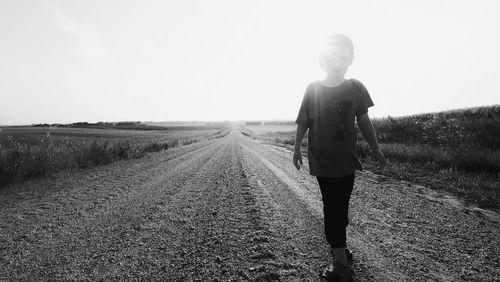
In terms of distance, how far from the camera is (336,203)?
2592 millimetres

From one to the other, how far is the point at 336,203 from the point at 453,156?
10104 millimetres

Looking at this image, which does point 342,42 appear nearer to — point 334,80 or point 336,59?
point 336,59

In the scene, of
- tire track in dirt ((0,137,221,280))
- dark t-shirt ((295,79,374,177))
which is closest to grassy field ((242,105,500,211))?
dark t-shirt ((295,79,374,177))

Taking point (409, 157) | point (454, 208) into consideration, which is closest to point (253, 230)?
point (454, 208)

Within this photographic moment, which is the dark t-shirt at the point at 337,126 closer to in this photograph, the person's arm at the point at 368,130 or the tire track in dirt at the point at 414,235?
the person's arm at the point at 368,130

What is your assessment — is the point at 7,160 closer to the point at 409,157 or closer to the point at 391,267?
the point at 391,267

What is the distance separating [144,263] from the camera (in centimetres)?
296

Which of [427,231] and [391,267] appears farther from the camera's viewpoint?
[427,231]

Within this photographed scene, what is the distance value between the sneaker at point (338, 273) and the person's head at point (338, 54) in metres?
1.84

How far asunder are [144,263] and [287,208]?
2.68 metres

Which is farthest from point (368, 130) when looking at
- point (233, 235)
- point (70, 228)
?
point (70, 228)

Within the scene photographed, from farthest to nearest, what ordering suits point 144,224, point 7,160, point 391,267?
point 7,160 < point 144,224 < point 391,267

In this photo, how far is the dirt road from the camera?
2766 mm

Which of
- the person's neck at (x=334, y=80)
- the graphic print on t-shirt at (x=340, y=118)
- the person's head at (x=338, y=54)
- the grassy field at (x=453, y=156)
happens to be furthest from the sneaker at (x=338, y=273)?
the grassy field at (x=453, y=156)
